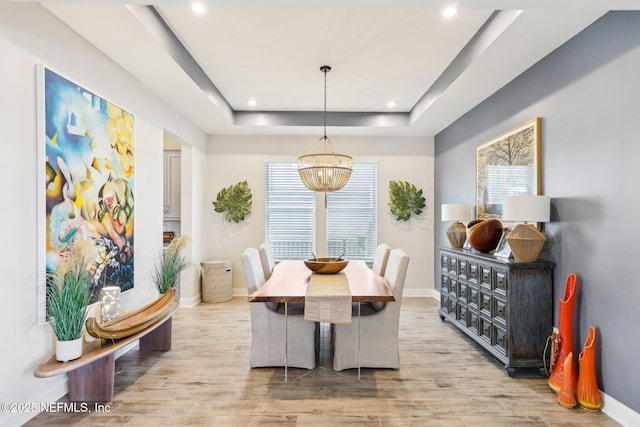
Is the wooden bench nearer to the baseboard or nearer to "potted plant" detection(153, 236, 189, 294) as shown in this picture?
"potted plant" detection(153, 236, 189, 294)

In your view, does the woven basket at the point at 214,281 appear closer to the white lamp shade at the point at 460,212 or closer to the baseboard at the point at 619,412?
the white lamp shade at the point at 460,212

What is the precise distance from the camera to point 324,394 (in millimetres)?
2469

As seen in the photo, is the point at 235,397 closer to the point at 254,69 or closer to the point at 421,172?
the point at 254,69

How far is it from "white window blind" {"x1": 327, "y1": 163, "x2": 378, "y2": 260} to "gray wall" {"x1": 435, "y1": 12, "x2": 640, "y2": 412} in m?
2.82

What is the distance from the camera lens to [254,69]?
140 inches

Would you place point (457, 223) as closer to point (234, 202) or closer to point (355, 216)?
point (355, 216)

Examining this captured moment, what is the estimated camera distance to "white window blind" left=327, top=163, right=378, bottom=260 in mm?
5602

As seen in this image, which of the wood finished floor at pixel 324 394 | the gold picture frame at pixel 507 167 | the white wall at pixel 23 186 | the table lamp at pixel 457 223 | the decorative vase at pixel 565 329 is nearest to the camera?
the white wall at pixel 23 186

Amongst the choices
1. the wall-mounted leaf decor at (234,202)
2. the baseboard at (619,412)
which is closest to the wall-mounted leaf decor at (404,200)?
the wall-mounted leaf decor at (234,202)

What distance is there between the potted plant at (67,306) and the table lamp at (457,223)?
11.9 ft

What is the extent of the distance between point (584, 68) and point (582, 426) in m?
2.38

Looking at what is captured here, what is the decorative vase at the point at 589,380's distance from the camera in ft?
7.29

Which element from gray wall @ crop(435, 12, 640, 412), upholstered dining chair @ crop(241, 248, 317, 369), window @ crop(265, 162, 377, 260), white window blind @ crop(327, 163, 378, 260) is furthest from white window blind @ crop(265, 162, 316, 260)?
gray wall @ crop(435, 12, 640, 412)

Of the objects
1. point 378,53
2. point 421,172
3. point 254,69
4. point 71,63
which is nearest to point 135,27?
point 71,63
